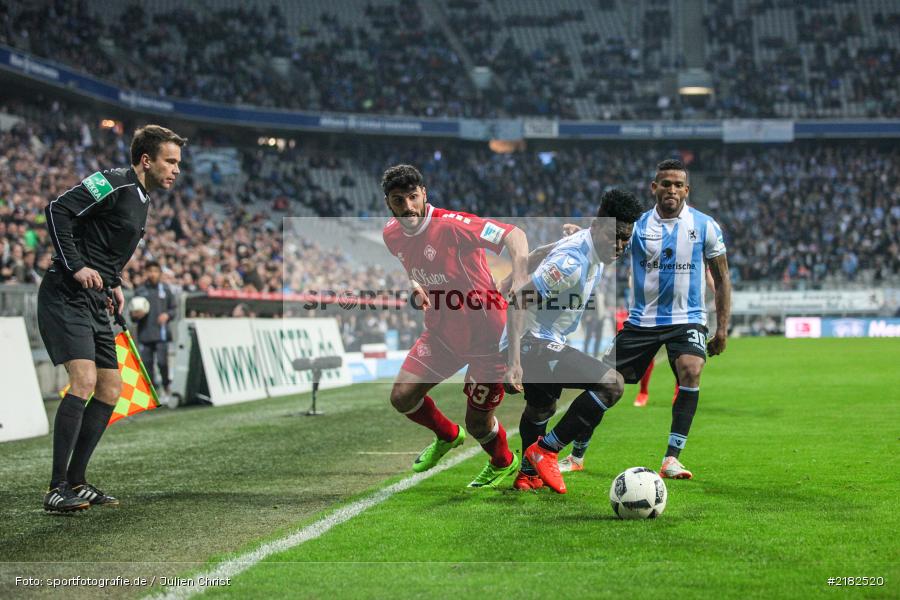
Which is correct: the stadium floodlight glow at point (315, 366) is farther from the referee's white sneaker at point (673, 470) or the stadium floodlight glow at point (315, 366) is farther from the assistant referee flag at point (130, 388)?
the referee's white sneaker at point (673, 470)

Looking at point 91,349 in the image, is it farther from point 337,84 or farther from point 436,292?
point 337,84

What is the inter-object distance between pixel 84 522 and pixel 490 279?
2.96m

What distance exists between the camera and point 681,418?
748cm

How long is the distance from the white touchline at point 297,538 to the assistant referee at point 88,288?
1657mm

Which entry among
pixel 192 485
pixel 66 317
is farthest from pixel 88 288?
pixel 192 485

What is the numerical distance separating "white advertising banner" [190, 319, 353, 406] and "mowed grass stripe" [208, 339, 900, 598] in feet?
25.3

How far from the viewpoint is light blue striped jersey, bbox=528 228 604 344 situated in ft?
21.8

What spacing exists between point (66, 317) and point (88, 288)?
0.24 m

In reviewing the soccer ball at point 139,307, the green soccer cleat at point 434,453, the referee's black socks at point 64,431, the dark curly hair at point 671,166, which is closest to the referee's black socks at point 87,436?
the referee's black socks at point 64,431

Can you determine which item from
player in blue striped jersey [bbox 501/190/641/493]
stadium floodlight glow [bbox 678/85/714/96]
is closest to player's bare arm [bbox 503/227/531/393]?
player in blue striped jersey [bbox 501/190/641/493]

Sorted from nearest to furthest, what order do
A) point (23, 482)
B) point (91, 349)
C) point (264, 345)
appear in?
point (91, 349) < point (23, 482) < point (264, 345)

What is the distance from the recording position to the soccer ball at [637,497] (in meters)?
5.65

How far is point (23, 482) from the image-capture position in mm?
7699

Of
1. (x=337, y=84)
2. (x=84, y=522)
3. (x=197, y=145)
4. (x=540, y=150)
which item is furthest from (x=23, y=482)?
(x=540, y=150)
